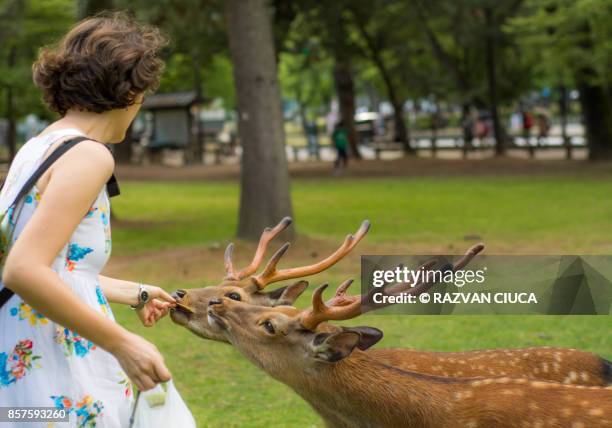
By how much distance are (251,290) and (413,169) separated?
91.9ft

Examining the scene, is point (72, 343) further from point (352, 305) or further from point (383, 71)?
point (383, 71)

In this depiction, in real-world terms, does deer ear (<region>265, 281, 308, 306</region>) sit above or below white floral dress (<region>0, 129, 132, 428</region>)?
below

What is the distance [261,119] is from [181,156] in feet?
100

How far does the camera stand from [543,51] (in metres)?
27.4

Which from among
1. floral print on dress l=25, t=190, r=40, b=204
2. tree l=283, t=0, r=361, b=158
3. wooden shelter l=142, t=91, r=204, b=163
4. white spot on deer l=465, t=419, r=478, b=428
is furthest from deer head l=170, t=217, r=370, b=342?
wooden shelter l=142, t=91, r=204, b=163

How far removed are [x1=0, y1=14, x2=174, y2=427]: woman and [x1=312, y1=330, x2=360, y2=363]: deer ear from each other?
127 centimetres

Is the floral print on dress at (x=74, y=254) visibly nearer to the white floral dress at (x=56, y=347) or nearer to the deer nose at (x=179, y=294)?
the white floral dress at (x=56, y=347)

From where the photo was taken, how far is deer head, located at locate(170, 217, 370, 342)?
4.82 m

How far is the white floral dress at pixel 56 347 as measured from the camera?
3.03 m

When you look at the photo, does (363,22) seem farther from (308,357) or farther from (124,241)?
(308,357)

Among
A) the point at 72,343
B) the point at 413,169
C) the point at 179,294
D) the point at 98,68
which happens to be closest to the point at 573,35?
the point at 413,169

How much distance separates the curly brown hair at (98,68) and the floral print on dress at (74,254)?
44 cm

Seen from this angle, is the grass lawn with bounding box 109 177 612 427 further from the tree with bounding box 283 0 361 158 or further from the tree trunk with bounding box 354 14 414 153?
the tree trunk with bounding box 354 14 414 153

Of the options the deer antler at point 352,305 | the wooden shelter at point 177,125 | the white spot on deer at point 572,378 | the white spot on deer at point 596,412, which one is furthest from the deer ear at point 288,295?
the wooden shelter at point 177,125
